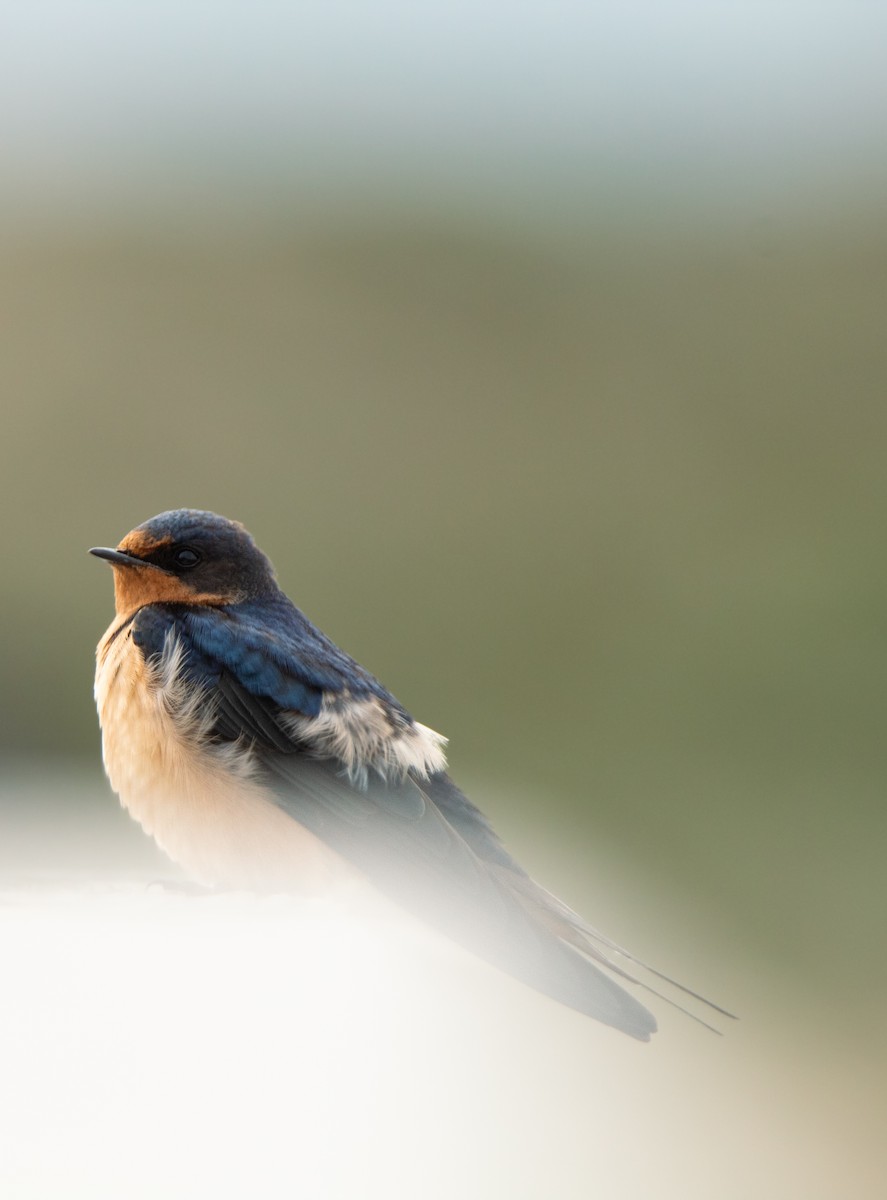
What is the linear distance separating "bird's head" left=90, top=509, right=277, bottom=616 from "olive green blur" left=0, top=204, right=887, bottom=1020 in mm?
3732

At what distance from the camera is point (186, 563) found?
259 centimetres

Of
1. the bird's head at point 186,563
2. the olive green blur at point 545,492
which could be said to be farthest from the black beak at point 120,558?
the olive green blur at point 545,492

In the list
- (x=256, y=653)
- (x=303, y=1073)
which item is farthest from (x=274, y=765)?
(x=303, y=1073)

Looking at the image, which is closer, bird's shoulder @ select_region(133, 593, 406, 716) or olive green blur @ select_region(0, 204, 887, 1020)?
bird's shoulder @ select_region(133, 593, 406, 716)

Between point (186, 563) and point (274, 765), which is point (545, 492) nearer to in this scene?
point (186, 563)

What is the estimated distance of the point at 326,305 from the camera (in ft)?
44.1

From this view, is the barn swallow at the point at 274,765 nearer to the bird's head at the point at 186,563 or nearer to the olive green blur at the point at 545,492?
the bird's head at the point at 186,563

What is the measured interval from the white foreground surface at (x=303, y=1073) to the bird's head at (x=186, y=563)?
0.54 m

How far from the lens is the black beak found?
97.7 inches

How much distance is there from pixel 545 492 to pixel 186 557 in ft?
30.7

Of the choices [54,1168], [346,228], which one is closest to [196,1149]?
[54,1168]

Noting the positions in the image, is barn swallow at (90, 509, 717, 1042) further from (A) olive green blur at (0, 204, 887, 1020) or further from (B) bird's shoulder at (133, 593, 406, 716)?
(A) olive green blur at (0, 204, 887, 1020)

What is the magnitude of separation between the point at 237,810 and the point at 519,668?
8.04 m

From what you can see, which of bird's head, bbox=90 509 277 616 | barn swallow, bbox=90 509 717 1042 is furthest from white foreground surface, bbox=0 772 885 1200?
bird's head, bbox=90 509 277 616
